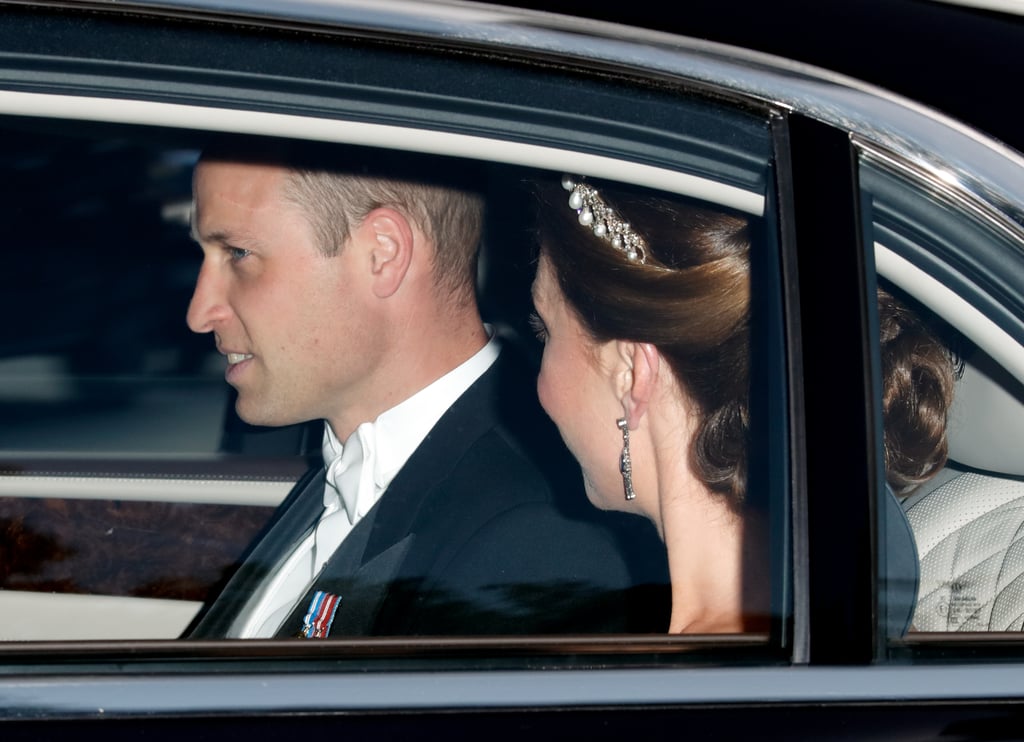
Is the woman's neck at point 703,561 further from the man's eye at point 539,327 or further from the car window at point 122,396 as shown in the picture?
the man's eye at point 539,327

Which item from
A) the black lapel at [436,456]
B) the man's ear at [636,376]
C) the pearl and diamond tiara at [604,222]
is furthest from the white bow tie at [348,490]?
the pearl and diamond tiara at [604,222]

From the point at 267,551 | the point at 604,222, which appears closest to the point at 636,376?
the point at 604,222

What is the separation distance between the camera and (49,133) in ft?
6.73

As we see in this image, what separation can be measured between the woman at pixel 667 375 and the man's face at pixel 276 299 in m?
0.37

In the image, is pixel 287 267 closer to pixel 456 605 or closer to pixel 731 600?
pixel 456 605

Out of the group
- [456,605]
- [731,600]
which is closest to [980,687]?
[731,600]

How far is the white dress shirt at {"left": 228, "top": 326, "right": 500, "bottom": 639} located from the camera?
1.91 metres

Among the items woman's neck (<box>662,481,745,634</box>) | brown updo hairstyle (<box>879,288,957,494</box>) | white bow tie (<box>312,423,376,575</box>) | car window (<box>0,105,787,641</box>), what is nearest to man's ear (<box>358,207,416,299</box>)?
car window (<box>0,105,787,641</box>)

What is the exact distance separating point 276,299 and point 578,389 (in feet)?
1.79

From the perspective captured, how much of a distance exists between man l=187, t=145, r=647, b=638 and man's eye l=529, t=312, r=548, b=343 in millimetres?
66

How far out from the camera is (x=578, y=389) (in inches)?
65.1

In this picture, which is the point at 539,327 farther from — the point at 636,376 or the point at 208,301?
the point at 208,301

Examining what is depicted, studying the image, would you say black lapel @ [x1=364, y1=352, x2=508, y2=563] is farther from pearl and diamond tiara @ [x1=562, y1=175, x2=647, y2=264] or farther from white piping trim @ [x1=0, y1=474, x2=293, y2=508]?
white piping trim @ [x1=0, y1=474, x2=293, y2=508]

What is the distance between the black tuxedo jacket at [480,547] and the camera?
1379mm
